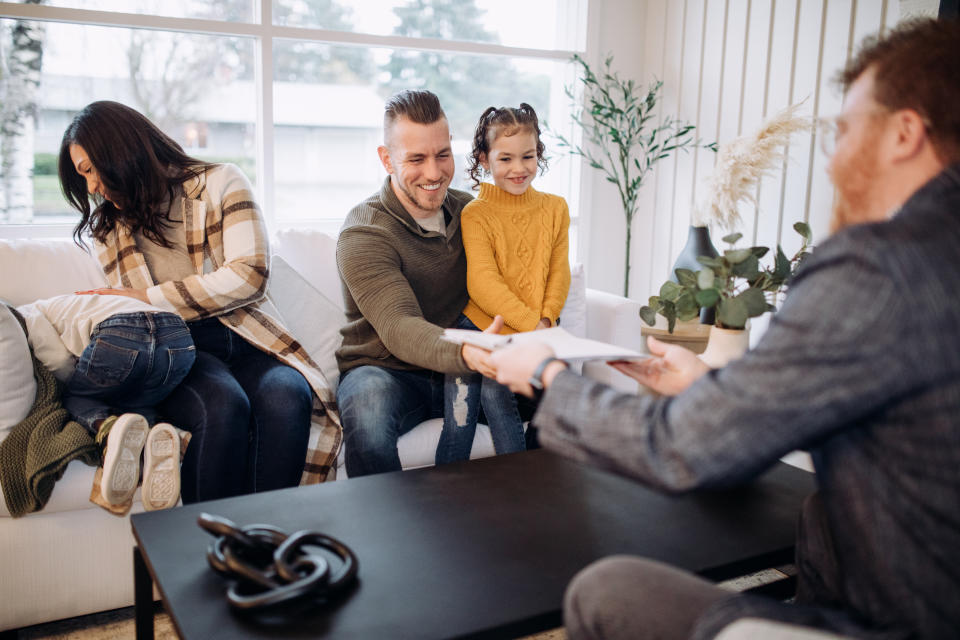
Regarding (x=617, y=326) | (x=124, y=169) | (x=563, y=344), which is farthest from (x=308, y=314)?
(x=563, y=344)

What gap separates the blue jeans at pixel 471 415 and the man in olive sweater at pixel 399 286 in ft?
0.27

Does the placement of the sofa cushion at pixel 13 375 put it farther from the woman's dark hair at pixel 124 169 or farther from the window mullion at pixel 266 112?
the window mullion at pixel 266 112

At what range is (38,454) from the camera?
1.60 meters

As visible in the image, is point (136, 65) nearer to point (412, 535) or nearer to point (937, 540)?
point (412, 535)

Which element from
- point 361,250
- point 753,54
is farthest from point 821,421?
point 753,54

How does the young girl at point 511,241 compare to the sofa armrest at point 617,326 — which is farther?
the sofa armrest at point 617,326

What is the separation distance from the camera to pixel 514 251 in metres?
2.25

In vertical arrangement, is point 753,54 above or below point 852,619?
above

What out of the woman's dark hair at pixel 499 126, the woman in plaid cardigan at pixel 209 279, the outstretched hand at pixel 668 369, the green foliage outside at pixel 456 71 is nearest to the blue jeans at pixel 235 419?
the woman in plaid cardigan at pixel 209 279

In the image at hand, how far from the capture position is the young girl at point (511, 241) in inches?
82.9

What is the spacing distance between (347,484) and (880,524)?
0.89 m

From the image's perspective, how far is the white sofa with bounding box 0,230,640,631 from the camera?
5.36 feet

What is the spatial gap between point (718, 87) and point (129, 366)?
8.63 ft

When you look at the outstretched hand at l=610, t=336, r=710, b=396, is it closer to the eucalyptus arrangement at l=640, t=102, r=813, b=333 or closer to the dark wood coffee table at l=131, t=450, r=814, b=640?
the dark wood coffee table at l=131, t=450, r=814, b=640
